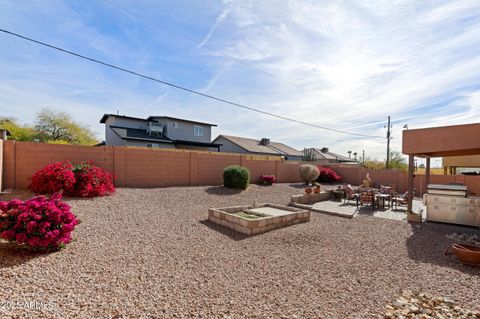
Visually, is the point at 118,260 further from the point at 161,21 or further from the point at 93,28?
the point at 161,21

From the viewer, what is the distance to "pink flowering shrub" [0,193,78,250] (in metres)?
3.98

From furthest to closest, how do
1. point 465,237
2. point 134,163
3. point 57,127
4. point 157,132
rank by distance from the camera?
point 57,127, point 157,132, point 134,163, point 465,237

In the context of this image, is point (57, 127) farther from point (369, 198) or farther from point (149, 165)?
point (369, 198)

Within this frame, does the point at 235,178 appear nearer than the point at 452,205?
No

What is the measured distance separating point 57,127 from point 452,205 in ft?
117

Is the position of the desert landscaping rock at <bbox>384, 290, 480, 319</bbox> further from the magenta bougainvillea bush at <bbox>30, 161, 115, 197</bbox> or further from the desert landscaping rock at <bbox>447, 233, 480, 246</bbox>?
the magenta bougainvillea bush at <bbox>30, 161, 115, 197</bbox>

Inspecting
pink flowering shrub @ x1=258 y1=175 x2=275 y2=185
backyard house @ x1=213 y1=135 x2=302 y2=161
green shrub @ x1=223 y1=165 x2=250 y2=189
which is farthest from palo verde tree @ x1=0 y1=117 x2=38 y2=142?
pink flowering shrub @ x1=258 y1=175 x2=275 y2=185

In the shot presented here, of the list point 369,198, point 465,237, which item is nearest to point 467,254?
point 465,237

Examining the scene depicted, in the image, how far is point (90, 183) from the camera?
8.37 m

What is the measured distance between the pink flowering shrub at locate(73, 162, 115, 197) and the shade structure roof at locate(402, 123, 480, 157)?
1118 cm

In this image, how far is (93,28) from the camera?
27.0ft

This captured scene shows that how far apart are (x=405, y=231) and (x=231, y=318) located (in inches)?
270

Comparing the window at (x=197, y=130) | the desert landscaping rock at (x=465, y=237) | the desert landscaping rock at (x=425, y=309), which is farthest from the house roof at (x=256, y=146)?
the desert landscaping rock at (x=425, y=309)

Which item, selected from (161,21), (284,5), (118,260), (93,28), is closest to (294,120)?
(284,5)
